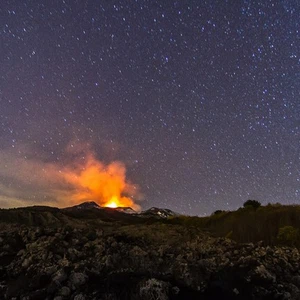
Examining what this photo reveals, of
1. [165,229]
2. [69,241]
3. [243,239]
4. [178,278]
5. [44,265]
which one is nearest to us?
[178,278]

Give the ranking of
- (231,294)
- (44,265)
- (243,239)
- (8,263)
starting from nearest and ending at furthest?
1. (231,294)
2. (44,265)
3. (8,263)
4. (243,239)

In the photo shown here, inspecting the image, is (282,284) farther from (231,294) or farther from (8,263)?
(8,263)

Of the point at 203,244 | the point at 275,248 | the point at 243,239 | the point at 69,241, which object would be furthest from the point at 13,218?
the point at 275,248

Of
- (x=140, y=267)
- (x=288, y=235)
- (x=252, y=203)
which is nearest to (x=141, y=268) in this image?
(x=140, y=267)

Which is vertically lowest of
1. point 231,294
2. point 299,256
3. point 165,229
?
point 231,294

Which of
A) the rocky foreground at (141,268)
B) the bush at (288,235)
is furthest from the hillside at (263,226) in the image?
the rocky foreground at (141,268)

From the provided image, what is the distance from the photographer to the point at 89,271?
749 inches

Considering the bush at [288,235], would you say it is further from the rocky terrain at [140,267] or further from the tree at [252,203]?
the tree at [252,203]

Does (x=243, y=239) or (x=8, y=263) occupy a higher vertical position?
(x=243, y=239)

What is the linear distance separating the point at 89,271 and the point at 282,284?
10740mm

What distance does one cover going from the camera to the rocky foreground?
55.2ft

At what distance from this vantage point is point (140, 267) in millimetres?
19938

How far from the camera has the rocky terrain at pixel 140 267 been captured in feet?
55.2

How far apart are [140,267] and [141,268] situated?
13 cm
